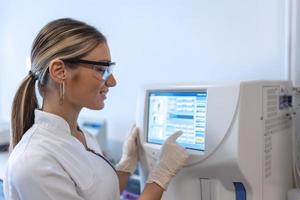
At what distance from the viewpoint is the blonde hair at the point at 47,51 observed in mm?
915

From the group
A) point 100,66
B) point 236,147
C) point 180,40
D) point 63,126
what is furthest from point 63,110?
point 180,40

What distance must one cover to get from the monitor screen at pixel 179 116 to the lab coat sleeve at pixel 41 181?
376 mm

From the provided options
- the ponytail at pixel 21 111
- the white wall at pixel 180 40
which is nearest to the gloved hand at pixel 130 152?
the ponytail at pixel 21 111

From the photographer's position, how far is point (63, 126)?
98cm

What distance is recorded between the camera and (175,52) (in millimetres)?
1628

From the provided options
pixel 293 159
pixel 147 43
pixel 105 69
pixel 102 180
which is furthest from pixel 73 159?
pixel 147 43

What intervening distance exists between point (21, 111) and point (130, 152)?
411mm

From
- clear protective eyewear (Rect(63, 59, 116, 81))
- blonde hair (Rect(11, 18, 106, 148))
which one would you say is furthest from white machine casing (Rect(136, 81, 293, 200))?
blonde hair (Rect(11, 18, 106, 148))

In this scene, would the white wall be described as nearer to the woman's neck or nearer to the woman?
the woman

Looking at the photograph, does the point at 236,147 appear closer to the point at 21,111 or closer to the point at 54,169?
the point at 54,169

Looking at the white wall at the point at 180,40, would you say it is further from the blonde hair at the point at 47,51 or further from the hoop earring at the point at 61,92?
the hoop earring at the point at 61,92

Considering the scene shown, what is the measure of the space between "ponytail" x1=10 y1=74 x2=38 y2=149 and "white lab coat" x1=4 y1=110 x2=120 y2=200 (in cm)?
6

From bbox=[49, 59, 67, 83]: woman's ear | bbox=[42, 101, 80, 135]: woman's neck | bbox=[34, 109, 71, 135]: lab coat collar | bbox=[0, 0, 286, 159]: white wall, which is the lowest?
bbox=[34, 109, 71, 135]: lab coat collar

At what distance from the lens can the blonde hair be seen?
91 centimetres
